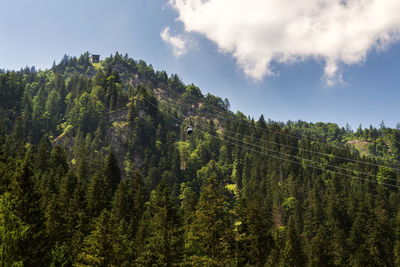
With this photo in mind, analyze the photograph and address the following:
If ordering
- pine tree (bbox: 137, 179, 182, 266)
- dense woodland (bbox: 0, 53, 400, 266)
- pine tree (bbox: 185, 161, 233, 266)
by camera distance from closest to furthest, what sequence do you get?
pine tree (bbox: 185, 161, 233, 266), dense woodland (bbox: 0, 53, 400, 266), pine tree (bbox: 137, 179, 182, 266)

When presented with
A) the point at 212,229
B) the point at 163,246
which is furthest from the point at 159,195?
the point at 212,229

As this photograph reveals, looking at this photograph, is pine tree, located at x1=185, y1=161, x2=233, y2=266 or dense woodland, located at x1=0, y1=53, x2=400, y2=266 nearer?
pine tree, located at x1=185, y1=161, x2=233, y2=266

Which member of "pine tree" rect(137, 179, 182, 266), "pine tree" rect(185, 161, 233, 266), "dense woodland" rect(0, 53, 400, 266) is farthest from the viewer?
"pine tree" rect(137, 179, 182, 266)

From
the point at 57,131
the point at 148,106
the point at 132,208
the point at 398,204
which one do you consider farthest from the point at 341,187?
the point at 57,131

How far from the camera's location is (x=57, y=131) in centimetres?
17400

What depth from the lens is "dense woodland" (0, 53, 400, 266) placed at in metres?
34.3

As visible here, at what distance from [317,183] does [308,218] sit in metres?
25.0

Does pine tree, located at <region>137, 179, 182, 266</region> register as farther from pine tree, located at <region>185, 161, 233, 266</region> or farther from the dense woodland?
pine tree, located at <region>185, 161, 233, 266</region>

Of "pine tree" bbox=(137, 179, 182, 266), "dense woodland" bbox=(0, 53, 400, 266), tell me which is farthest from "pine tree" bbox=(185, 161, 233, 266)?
"pine tree" bbox=(137, 179, 182, 266)

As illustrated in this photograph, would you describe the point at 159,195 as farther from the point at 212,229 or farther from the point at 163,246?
the point at 212,229

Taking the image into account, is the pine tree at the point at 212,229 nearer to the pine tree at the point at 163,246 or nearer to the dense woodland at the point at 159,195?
the dense woodland at the point at 159,195

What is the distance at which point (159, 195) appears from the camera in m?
58.9

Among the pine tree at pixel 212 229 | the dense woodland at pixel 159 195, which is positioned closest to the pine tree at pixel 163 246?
the dense woodland at pixel 159 195

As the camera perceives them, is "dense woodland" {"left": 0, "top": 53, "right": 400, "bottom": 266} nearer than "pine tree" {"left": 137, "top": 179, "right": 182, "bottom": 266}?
Yes
